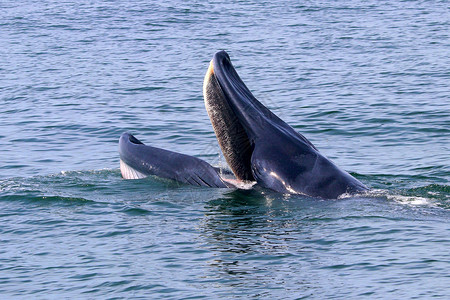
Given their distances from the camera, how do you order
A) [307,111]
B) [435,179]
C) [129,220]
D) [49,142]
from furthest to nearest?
[307,111] < [49,142] < [435,179] < [129,220]

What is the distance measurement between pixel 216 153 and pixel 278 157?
1791mm

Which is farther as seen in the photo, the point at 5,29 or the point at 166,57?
the point at 5,29

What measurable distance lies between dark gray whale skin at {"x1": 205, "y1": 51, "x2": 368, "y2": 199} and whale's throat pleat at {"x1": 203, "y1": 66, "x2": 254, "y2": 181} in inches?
1.0

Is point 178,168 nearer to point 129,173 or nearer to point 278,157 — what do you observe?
point 129,173

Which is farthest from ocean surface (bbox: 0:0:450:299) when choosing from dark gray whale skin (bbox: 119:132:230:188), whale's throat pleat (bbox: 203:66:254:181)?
whale's throat pleat (bbox: 203:66:254:181)

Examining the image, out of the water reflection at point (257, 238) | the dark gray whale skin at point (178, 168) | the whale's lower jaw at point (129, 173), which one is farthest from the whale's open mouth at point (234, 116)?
the whale's lower jaw at point (129, 173)

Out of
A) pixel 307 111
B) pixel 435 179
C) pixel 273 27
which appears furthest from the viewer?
pixel 273 27

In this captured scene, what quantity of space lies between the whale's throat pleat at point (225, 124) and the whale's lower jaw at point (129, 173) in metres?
1.76

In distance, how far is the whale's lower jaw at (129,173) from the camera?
42.4 feet

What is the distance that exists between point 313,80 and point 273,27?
33.0 feet

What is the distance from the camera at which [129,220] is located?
11.9m

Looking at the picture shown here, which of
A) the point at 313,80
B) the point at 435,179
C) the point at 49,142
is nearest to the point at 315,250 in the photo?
the point at 435,179

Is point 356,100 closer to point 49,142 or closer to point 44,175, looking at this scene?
point 49,142

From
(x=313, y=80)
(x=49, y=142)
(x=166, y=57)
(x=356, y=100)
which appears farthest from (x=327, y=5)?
(x=49, y=142)
